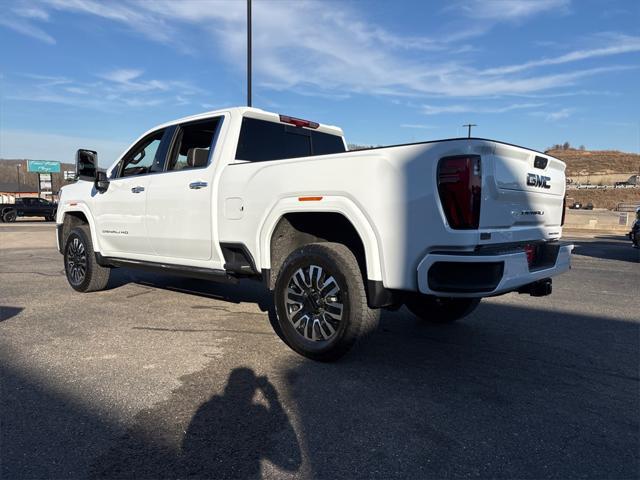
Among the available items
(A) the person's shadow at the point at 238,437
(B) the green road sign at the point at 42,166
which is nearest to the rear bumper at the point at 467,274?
(A) the person's shadow at the point at 238,437

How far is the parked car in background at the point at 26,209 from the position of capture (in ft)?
95.1

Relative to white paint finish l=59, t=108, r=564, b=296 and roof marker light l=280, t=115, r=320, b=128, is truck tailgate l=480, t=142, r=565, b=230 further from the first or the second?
roof marker light l=280, t=115, r=320, b=128

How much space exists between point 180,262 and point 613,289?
6556mm

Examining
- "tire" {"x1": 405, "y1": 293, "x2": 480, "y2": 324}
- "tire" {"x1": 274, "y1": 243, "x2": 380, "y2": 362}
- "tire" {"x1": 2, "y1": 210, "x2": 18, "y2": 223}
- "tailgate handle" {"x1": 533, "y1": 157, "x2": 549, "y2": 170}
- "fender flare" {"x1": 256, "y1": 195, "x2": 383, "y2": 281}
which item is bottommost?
"tire" {"x1": 2, "y1": 210, "x2": 18, "y2": 223}

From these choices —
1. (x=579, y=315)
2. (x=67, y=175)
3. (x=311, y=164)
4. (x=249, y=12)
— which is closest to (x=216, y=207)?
(x=311, y=164)

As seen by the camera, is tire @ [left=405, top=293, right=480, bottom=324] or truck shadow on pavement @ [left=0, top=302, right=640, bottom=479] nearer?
truck shadow on pavement @ [left=0, top=302, right=640, bottom=479]

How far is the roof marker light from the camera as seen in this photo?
5.19m

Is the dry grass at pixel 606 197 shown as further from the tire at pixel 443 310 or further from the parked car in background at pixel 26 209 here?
the tire at pixel 443 310

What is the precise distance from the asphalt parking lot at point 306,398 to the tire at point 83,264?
0.71 metres

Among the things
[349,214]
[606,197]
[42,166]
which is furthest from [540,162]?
[606,197]

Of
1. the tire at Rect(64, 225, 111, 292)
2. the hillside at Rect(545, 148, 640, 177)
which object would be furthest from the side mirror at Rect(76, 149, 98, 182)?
the hillside at Rect(545, 148, 640, 177)

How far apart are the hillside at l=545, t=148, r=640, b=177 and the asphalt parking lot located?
4703 inches

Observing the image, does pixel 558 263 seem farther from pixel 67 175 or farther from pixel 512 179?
pixel 67 175

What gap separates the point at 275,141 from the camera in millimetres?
5070
